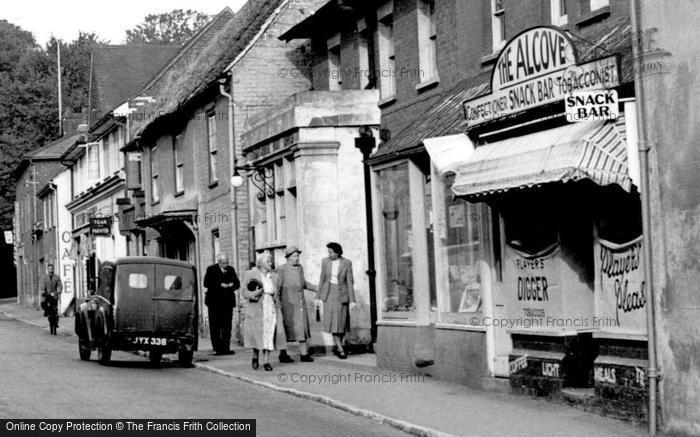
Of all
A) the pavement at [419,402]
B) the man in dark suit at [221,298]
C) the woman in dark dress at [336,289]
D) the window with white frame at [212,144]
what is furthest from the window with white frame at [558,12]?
the window with white frame at [212,144]

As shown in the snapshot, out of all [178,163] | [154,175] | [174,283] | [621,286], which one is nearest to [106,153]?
[154,175]

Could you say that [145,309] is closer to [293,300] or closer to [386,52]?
[293,300]

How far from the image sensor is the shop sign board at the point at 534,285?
15344 mm

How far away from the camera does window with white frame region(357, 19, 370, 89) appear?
24.9m

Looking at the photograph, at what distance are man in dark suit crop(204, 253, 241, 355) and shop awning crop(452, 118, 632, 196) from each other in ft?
37.6

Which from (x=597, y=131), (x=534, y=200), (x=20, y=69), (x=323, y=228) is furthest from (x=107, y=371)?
(x=20, y=69)

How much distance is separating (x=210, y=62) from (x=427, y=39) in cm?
1610

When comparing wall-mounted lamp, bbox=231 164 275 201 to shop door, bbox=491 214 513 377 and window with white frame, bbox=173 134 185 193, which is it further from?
shop door, bbox=491 214 513 377

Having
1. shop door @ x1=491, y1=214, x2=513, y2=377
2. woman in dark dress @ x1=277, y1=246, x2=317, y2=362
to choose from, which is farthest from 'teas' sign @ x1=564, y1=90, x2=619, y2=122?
woman in dark dress @ x1=277, y1=246, x2=317, y2=362

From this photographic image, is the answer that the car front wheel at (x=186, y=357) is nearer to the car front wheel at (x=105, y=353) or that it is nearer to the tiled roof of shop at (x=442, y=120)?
the car front wheel at (x=105, y=353)

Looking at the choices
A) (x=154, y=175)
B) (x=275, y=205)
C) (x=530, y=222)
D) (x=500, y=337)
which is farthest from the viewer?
(x=154, y=175)

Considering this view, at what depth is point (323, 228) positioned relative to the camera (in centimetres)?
2536

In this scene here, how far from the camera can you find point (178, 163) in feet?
125

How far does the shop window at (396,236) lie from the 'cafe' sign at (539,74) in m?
4.18
